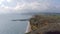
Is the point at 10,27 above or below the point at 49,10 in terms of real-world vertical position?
below

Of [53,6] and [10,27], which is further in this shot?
[10,27]

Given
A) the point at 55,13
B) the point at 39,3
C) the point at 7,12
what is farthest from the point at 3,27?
the point at 55,13

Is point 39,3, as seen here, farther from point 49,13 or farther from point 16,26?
point 16,26

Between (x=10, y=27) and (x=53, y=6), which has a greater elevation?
(x=53, y=6)

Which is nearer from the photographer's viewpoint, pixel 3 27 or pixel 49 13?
pixel 49 13

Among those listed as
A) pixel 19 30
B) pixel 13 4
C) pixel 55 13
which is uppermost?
pixel 13 4

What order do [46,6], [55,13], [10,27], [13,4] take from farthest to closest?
[10,27]
[13,4]
[46,6]
[55,13]

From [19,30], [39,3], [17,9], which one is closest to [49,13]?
[39,3]

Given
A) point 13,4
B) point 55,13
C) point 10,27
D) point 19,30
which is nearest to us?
point 55,13

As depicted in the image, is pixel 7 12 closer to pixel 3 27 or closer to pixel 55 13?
pixel 3 27
